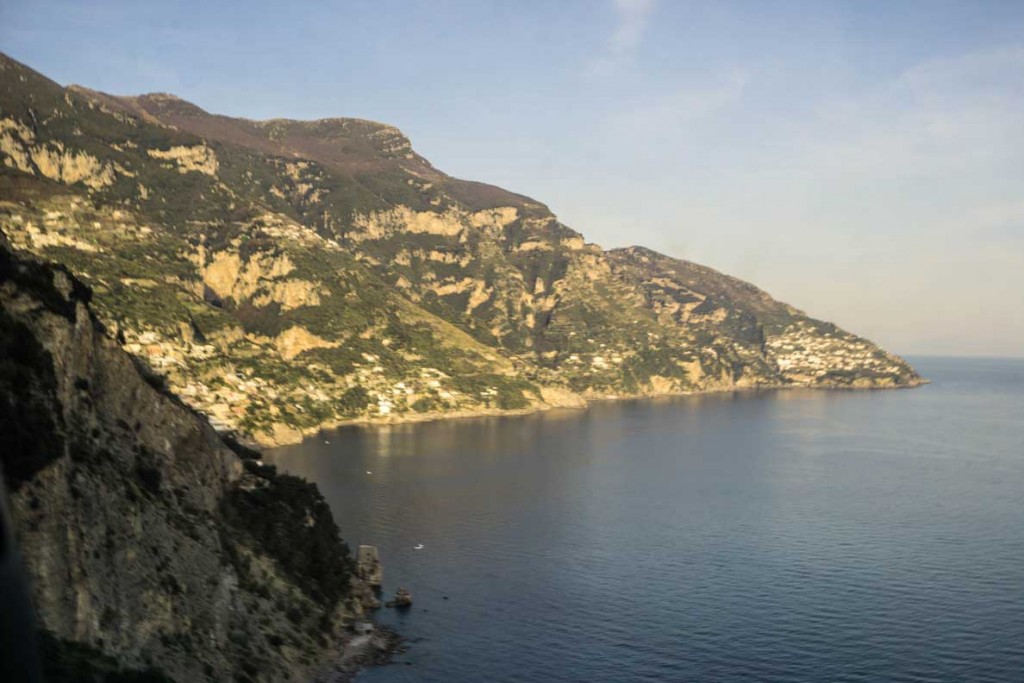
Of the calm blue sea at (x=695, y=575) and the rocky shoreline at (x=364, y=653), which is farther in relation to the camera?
the calm blue sea at (x=695, y=575)

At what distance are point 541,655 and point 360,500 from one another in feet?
264

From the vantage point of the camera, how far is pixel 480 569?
124250 millimetres

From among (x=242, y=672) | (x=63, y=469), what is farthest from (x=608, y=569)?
(x=63, y=469)

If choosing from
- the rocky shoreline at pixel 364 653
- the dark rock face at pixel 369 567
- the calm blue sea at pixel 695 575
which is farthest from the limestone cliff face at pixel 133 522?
the calm blue sea at pixel 695 575

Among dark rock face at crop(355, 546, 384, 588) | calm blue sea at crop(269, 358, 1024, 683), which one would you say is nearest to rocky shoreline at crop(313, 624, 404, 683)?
calm blue sea at crop(269, 358, 1024, 683)

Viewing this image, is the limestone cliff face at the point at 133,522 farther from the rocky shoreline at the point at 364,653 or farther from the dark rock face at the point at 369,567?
the dark rock face at the point at 369,567

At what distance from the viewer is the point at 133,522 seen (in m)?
66.5

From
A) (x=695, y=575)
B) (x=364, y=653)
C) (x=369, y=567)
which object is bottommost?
(x=364, y=653)

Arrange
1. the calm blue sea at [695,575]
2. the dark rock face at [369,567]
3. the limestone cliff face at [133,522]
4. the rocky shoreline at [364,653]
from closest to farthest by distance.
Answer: the limestone cliff face at [133,522] < the rocky shoreline at [364,653] < the calm blue sea at [695,575] < the dark rock face at [369,567]

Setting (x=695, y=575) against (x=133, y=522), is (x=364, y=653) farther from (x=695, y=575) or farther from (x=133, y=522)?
(x=695, y=575)

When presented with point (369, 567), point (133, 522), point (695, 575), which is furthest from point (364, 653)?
point (695, 575)

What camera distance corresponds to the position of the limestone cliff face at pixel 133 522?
186 ft

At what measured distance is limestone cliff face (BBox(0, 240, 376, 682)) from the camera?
5669cm

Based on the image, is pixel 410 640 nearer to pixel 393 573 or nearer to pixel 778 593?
pixel 393 573
